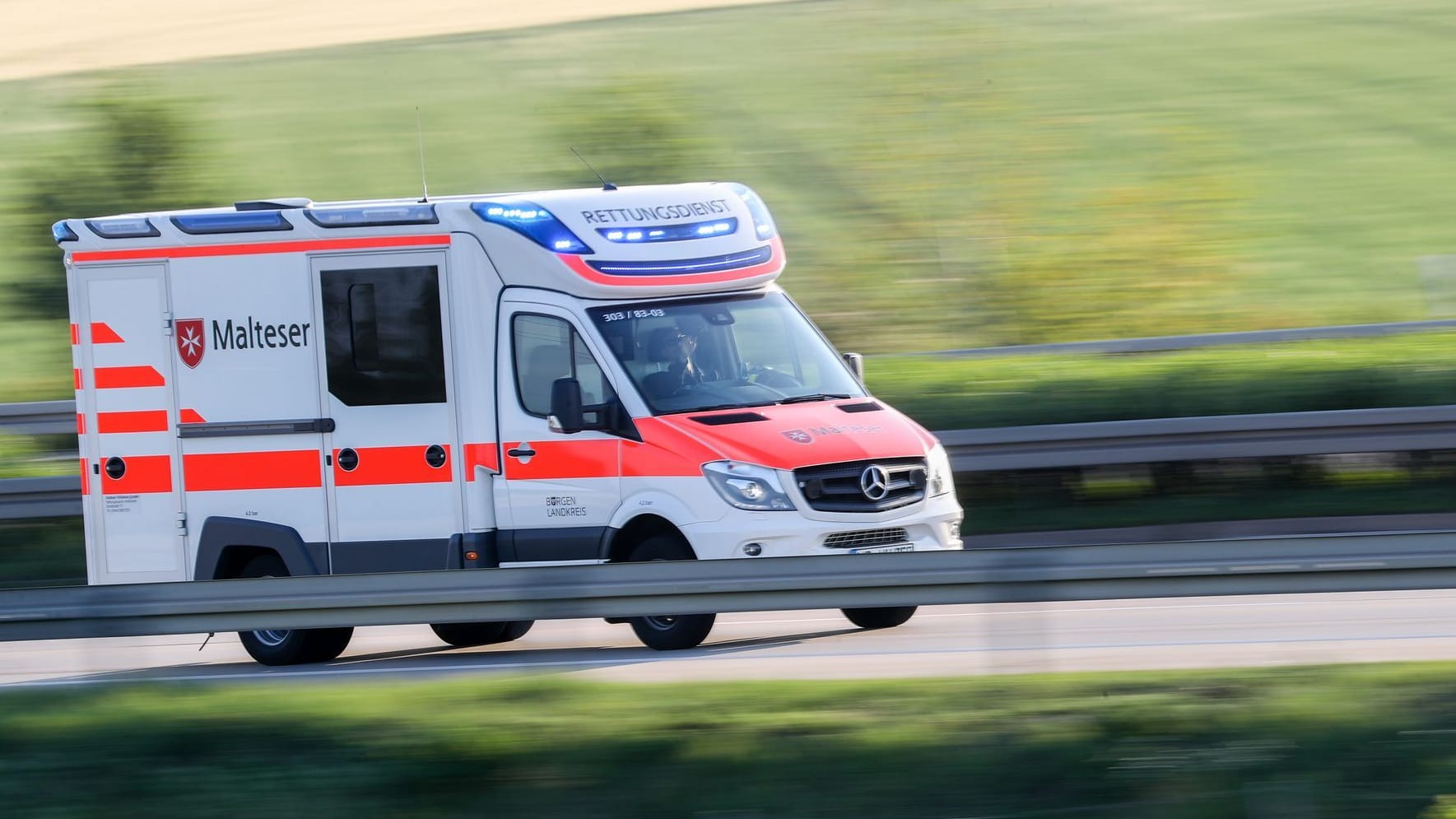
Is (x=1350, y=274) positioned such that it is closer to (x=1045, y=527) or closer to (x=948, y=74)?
(x=948, y=74)

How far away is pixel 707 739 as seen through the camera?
604cm

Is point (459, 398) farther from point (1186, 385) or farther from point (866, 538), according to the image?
point (1186, 385)

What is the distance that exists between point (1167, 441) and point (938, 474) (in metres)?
3.88

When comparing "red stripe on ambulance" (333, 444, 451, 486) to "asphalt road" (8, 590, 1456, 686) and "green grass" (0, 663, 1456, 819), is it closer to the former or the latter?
"asphalt road" (8, 590, 1456, 686)

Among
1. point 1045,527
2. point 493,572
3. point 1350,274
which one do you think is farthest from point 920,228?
point 493,572

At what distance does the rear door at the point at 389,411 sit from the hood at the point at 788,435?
4.18ft

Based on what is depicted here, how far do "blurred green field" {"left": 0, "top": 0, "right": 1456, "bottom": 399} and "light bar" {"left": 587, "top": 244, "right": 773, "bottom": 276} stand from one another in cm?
1025

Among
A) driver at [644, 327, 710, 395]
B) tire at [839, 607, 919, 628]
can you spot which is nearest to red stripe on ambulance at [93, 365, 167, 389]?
driver at [644, 327, 710, 395]

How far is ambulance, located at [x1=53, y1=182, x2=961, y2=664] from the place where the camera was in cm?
1005

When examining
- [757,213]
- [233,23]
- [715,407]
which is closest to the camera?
[715,407]

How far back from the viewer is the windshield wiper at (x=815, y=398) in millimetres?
10430

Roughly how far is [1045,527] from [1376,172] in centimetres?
2364

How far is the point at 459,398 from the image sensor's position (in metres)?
10.3

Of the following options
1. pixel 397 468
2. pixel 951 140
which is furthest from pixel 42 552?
pixel 951 140
